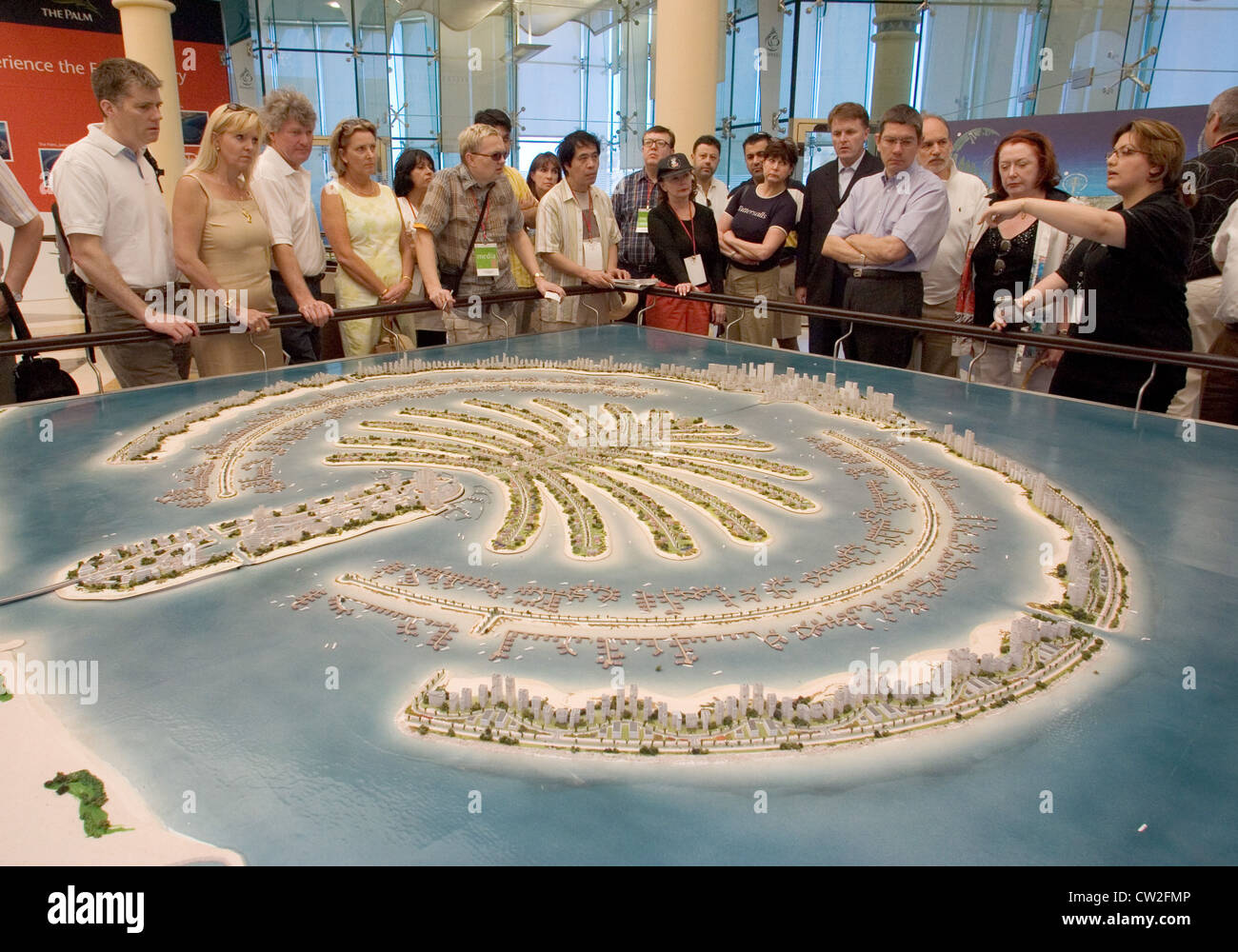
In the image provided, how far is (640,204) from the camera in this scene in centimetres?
1067

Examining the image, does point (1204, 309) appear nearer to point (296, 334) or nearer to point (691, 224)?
point (691, 224)

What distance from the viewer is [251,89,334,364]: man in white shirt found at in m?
8.09

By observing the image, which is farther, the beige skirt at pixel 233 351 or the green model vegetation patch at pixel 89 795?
the beige skirt at pixel 233 351

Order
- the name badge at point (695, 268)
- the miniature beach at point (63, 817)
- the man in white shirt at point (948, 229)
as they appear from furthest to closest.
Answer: the name badge at point (695, 268)
the man in white shirt at point (948, 229)
the miniature beach at point (63, 817)

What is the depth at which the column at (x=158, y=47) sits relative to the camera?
57.0 feet

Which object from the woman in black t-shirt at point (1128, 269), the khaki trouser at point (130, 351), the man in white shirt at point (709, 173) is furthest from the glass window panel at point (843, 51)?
the khaki trouser at point (130, 351)

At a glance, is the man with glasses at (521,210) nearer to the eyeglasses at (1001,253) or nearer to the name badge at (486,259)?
the name badge at (486,259)

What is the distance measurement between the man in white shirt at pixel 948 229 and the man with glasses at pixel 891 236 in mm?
578

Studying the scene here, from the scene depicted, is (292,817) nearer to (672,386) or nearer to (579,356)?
(672,386)

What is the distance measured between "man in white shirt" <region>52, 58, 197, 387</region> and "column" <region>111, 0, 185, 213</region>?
1123 cm

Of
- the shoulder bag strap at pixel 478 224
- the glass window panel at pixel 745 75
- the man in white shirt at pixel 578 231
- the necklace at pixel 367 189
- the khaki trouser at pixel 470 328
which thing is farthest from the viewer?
the glass window panel at pixel 745 75

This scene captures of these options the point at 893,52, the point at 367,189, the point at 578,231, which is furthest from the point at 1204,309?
the point at 893,52

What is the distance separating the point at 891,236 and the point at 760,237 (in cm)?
238

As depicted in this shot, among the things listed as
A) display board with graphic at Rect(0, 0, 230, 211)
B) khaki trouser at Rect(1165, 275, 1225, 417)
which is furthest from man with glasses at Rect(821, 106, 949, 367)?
display board with graphic at Rect(0, 0, 230, 211)
